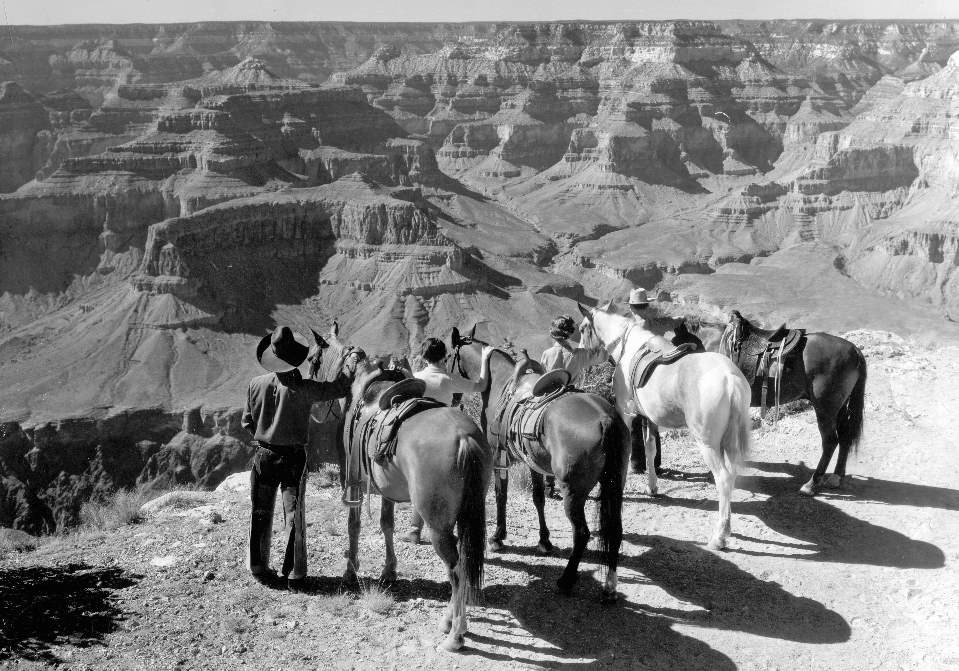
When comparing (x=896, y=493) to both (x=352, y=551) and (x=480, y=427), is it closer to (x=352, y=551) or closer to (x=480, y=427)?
(x=480, y=427)

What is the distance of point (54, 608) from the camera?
11.7 meters

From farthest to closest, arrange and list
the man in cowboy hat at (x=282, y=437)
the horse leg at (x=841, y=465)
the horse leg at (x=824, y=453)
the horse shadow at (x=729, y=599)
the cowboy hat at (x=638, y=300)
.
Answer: the horse leg at (x=841, y=465), the horse leg at (x=824, y=453), the cowboy hat at (x=638, y=300), the man in cowboy hat at (x=282, y=437), the horse shadow at (x=729, y=599)

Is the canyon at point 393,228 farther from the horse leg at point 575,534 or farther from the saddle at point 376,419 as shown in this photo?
the horse leg at point 575,534

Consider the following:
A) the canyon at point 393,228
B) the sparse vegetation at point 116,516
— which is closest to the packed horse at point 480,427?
the sparse vegetation at point 116,516

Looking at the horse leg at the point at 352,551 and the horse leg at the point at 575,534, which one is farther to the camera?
the horse leg at the point at 352,551

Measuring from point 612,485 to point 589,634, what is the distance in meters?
1.66

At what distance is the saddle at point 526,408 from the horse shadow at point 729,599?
1.99 metres

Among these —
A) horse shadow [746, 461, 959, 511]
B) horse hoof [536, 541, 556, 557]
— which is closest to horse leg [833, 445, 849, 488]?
horse shadow [746, 461, 959, 511]

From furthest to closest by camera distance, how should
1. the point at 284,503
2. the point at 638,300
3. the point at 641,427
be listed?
the point at 641,427 → the point at 638,300 → the point at 284,503

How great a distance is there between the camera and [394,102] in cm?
17862

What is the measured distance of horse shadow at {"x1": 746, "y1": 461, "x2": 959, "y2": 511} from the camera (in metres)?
14.9

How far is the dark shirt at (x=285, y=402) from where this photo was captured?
11852mm

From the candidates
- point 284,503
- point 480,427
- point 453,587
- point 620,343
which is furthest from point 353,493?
point 620,343

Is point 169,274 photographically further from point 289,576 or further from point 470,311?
point 289,576
